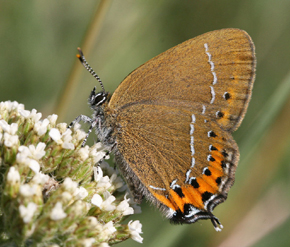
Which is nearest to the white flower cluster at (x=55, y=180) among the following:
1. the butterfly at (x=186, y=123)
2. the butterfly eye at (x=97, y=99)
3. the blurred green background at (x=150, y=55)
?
the butterfly at (x=186, y=123)

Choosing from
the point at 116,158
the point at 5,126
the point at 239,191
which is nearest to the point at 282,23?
the point at 239,191

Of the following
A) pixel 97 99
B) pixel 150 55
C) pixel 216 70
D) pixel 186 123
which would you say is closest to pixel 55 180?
pixel 97 99

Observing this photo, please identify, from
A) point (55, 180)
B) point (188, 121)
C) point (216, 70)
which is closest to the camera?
point (55, 180)

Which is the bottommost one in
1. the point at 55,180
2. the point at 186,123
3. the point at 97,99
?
the point at 186,123

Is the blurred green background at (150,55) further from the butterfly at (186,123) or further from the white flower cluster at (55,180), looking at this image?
the white flower cluster at (55,180)

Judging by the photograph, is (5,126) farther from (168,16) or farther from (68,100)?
(168,16)

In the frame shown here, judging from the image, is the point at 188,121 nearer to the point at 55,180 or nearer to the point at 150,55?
the point at 55,180

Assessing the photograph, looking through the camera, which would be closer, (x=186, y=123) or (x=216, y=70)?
(x=216, y=70)

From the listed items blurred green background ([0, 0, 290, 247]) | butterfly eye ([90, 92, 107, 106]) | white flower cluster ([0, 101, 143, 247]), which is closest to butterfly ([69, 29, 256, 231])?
butterfly eye ([90, 92, 107, 106])
